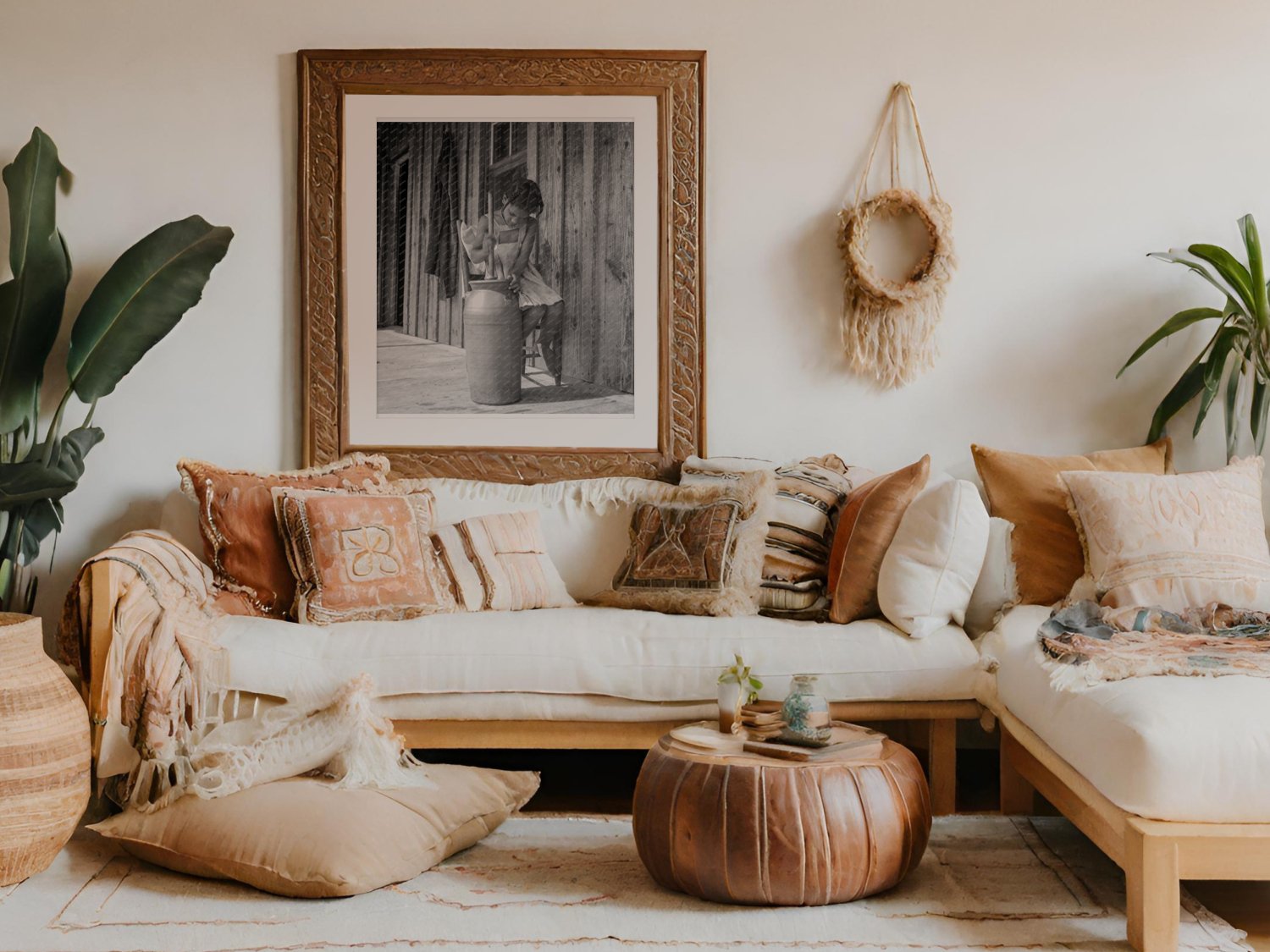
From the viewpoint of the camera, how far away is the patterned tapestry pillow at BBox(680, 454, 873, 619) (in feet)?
10.6

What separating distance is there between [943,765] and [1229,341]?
1.59 m

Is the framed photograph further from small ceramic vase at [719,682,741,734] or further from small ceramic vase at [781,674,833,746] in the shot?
small ceramic vase at [781,674,833,746]

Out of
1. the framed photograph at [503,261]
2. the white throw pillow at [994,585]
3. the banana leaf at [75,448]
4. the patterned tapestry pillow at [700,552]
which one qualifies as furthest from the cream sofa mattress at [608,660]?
the framed photograph at [503,261]

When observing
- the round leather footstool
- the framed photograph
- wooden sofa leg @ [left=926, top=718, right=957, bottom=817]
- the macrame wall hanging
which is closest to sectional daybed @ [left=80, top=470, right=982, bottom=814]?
wooden sofa leg @ [left=926, top=718, right=957, bottom=817]

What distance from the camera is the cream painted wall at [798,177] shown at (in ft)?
12.2

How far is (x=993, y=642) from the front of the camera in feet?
9.77

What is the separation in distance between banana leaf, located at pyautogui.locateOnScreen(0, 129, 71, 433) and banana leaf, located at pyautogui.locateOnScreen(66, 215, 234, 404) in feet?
0.32

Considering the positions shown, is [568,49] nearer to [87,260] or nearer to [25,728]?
[87,260]

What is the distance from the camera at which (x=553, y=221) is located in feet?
12.3

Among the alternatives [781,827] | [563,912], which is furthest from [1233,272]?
[563,912]

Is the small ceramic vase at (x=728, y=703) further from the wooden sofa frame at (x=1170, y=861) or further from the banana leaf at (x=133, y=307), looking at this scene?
the banana leaf at (x=133, y=307)

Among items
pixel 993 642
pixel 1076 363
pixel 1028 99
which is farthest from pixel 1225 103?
pixel 993 642

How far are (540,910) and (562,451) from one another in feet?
5.82

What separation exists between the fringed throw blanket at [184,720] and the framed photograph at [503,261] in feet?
3.44
